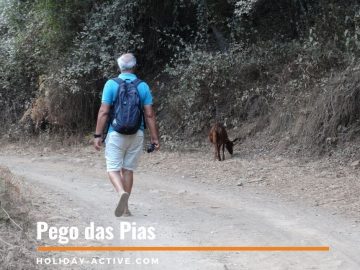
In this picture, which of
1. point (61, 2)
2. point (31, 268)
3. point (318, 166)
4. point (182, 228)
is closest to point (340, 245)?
point (182, 228)

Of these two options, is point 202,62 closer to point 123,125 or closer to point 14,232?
point 123,125

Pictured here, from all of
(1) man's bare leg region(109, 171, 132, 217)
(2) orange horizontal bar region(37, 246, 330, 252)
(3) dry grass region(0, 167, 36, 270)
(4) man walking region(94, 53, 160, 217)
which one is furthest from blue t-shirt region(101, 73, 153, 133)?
(2) orange horizontal bar region(37, 246, 330, 252)

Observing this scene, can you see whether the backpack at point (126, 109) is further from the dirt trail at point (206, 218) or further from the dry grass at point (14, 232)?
the dry grass at point (14, 232)

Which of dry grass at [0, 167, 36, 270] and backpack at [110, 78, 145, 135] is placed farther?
backpack at [110, 78, 145, 135]

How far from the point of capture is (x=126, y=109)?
753 cm

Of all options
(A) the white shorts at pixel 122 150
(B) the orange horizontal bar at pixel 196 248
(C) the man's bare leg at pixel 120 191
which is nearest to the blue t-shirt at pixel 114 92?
(A) the white shorts at pixel 122 150

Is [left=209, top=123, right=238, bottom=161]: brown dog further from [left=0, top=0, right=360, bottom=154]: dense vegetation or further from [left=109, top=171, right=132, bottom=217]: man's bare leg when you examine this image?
[left=109, top=171, right=132, bottom=217]: man's bare leg

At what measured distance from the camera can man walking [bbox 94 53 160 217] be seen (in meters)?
7.57

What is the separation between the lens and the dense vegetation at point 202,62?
12.7 meters

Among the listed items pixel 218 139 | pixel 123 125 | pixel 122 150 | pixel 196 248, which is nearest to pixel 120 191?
pixel 122 150

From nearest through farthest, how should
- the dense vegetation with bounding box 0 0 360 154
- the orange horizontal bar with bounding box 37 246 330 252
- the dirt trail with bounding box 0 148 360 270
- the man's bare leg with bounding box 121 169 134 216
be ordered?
the dirt trail with bounding box 0 148 360 270 → the orange horizontal bar with bounding box 37 246 330 252 → the man's bare leg with bounding box 121 169 134 216 → the dense vegetation with bounding box 0 0 360 154

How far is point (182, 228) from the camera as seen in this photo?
7.43 m

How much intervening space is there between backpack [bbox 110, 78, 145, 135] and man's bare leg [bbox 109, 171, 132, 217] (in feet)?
1.97

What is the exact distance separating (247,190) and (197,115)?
5.15 metres
